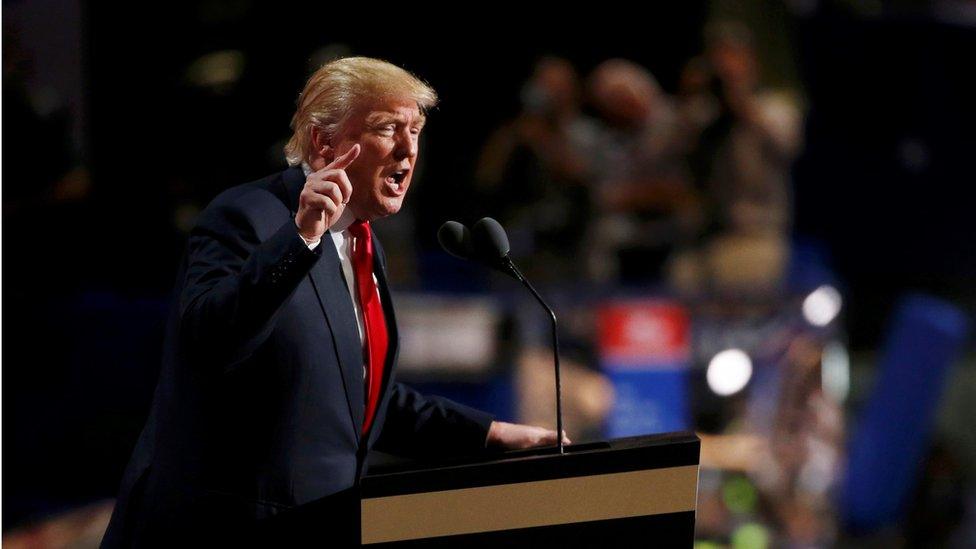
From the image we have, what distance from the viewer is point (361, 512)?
1790 mm

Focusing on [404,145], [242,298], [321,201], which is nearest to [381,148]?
[404,145]

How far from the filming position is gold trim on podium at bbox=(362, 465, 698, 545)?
1.80 meters

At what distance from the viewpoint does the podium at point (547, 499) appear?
1.81 meters

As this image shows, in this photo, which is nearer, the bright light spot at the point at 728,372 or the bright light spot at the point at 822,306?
the bright light spot at the point at 728,372

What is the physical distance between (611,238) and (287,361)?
14.9 feet

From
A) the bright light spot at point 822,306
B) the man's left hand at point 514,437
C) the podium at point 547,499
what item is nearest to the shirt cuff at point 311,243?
the podium at point 547,499

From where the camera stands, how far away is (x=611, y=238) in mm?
6289

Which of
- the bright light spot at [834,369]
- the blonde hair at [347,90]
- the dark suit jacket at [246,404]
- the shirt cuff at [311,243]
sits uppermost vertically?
the blonde hair at [347,90]

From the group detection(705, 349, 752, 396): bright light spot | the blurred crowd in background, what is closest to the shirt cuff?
the blurred crowd in background

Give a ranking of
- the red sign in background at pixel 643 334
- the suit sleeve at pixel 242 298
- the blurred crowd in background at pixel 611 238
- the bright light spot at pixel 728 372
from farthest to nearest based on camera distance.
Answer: the bright light spot at pixel 728 372
the red sign in background at pixel 643 334
the blurred crowd in background at pixel 611 238
the suit sleeve at pixel 242 298

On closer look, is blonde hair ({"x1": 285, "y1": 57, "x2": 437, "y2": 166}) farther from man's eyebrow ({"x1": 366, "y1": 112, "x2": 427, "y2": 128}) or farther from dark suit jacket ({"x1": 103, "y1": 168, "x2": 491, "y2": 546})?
dark suit jacket ({"x1": 103, "y1": 168, "x2": 491, "y2": 546})

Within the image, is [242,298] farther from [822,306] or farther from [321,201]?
[822,306]

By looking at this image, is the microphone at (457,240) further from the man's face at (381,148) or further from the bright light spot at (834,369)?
the bright light spot at (834,369)

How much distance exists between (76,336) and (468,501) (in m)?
3.39
